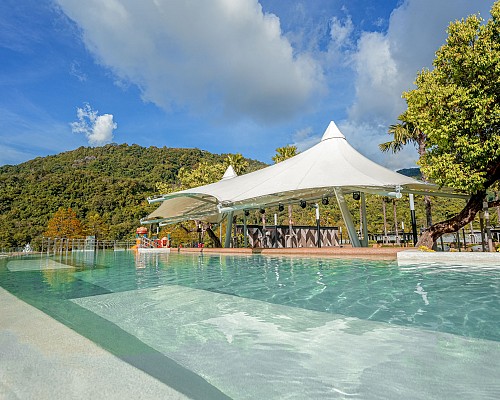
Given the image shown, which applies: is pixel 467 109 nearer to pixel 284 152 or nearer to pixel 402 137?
pixel 402 137

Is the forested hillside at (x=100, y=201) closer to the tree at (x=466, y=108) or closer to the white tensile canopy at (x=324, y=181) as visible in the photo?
the white tensile canopy at (x=324, y=181)

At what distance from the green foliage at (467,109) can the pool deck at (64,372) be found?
420 inches

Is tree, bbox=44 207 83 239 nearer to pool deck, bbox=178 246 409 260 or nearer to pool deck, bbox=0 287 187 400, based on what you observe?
pool deck, bbox=178 246 409 260

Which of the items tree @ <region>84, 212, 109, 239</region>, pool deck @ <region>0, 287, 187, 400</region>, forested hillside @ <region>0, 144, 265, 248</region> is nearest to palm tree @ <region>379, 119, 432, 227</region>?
pool deck @ <region>0, 287, 187, 400</region>

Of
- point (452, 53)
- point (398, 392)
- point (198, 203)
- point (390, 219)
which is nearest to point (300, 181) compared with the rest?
point (452, 53)

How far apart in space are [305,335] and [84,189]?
2049 inches

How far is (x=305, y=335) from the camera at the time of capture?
10.0 feet

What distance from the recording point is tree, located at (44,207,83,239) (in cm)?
3597

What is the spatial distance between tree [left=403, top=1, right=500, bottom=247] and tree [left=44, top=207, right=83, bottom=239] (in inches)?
1432

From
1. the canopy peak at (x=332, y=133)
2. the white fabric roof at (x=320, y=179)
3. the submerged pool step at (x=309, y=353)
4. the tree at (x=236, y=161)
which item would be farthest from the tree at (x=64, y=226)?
the submerged pool step at (x=309, y=353)

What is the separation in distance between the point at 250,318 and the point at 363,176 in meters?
9.67

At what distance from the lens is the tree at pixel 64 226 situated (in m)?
36.0

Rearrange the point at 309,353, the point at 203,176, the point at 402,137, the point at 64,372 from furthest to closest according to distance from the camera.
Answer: the point at 203,176
the point at 402,137
the point at 309,353
the point at 64,372

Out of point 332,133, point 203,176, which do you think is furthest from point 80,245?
point 332,133
